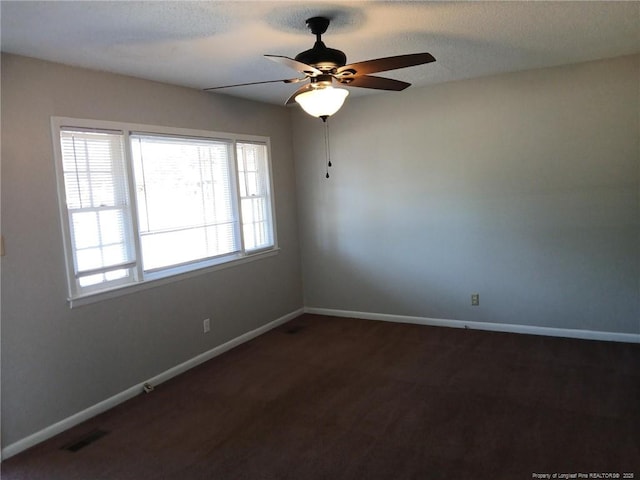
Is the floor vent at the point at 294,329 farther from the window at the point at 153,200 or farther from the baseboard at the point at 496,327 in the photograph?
the window at the point at 153,200

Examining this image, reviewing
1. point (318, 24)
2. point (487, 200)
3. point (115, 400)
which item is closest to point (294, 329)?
point (115, 400)

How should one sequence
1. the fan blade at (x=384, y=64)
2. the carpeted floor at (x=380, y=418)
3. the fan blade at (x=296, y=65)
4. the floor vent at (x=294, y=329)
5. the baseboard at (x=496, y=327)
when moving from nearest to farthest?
the fan blade at (x=296, y=65)
the fan blade at (x=384, y=64)
the carpeted floor at (x=380, y=418)
the baseboard at (x=496, y=327)
the floor vent at (x=294, y=329)

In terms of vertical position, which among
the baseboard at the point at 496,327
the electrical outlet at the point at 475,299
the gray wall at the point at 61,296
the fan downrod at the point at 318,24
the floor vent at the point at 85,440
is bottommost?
the floor vent at the point at 85,440

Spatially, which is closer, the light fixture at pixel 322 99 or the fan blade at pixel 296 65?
the fan blade at pixel 296 65

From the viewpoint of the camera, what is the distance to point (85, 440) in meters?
3.02

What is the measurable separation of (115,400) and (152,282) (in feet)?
3.04

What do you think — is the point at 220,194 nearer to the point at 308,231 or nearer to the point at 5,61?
the point at 308,231

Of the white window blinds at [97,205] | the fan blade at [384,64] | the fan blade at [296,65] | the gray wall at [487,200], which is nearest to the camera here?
the fan blade at [296,65]

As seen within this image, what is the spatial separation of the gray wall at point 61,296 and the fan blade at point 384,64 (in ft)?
6.21

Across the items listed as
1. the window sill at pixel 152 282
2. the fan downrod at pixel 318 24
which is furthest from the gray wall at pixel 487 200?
the fan downrod at pixel 318 24

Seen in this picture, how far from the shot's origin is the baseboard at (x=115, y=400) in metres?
2.93

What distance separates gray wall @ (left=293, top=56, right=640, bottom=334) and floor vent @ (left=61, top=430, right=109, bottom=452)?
2981 millimetres

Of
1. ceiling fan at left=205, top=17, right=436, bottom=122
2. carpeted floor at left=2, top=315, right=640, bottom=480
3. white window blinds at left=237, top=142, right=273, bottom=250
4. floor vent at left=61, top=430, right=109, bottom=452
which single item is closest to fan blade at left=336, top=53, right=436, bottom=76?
ceiling fan at left=205, top=17, right=436, bottom=122

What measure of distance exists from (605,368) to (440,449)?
1.80 m
